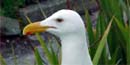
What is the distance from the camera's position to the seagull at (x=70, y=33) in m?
2.34

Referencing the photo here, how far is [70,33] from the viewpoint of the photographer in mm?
2350

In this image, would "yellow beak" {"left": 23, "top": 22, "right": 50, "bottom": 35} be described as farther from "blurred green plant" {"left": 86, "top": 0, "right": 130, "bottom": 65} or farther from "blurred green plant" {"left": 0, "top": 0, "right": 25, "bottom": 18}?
"blurred green plant" {"left": 0, "top": 0, "right": 25, "bottom": 18}

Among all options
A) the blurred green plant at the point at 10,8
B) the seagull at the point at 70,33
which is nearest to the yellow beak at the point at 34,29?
the seagull at the point at 70,33

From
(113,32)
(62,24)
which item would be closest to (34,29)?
(62,24)

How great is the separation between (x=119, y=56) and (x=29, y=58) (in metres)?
2.46

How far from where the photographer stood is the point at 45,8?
701 centimetres

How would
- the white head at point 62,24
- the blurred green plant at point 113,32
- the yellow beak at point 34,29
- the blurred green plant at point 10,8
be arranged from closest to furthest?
the white head at point 62,24, the yellow beak at point 34,29, the blurred green plant at point 113,32, the blurred green plant at point 10,8

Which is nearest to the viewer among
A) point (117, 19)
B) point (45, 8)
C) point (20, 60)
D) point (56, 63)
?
point (56, 63)

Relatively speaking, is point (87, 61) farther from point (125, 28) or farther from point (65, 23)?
point (125, 28)

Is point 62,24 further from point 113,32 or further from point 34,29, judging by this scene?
point 113,32

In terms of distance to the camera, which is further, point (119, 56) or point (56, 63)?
point (119, 56)

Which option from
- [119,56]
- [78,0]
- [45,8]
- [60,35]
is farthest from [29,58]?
[60,35]

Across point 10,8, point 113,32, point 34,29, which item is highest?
point 34,29

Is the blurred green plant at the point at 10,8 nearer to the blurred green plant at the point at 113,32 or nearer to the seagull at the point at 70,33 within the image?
the blurred green plant at the point at 113,32
